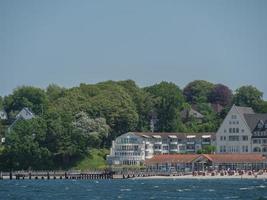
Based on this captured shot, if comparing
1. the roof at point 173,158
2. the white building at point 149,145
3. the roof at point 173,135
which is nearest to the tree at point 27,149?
the white building at point 149,145

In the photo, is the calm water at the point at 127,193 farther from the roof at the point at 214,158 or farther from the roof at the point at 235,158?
the roof at the point at 235,158

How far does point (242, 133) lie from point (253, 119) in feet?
10.8

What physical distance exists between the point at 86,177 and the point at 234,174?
24.8 metres

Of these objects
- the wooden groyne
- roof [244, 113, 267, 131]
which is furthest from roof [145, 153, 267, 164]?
the wooden groyne

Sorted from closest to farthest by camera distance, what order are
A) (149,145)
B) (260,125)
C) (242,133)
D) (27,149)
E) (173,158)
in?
1. (27,149)
2. (173,158)
3. (260,125)
4. (242,133)
5. (149,145)

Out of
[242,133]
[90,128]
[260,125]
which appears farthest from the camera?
[242,133]

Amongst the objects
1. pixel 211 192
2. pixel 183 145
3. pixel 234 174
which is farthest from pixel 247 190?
pixel 183 145

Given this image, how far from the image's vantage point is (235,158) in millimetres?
178750

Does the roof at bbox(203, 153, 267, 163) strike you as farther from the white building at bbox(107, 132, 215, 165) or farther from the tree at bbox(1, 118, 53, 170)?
the tree at bbox(1, 118, 53, 170)

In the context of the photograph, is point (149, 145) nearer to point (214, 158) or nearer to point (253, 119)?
point (214, 158)

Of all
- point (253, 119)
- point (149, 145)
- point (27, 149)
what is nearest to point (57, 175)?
point (27, 149)

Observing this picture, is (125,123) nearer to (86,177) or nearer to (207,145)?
(207,145)

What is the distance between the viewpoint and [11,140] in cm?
17525

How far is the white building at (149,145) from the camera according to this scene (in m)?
189
